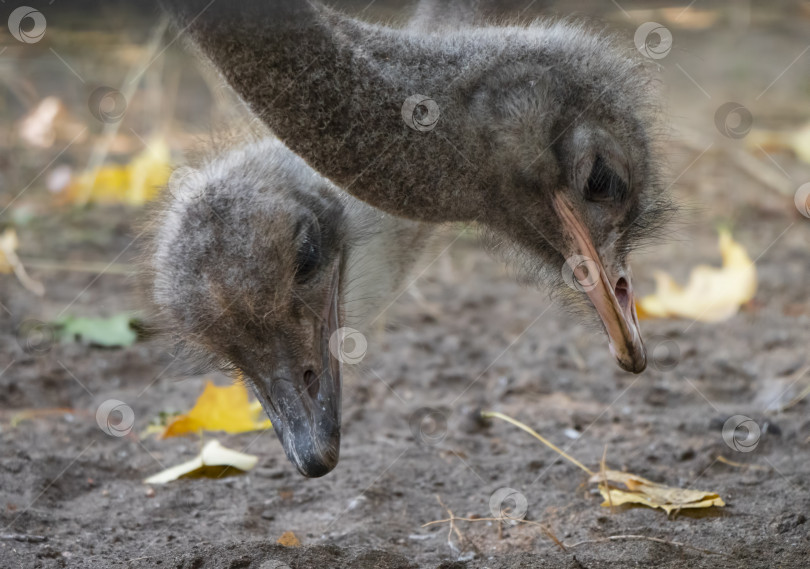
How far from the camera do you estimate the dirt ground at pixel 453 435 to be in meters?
2.84

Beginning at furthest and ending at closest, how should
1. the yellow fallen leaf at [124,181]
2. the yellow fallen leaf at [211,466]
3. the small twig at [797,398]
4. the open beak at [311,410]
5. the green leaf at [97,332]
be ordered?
the yellow fallen leaf at [124,181] < the green leaf at [97,332] < the small twig at [797,398] < the yellow fallen leaf at [211,466] < the open beak at [311,410]

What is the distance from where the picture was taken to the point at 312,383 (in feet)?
9.62

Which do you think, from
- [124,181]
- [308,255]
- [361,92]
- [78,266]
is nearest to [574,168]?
[361,92]

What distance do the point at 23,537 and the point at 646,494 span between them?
1.77 meters

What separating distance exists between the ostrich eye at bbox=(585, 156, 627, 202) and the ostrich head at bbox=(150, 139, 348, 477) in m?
0.80

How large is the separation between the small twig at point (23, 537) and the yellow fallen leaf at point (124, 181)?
3097mm

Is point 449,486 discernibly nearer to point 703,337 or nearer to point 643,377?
point 643,377

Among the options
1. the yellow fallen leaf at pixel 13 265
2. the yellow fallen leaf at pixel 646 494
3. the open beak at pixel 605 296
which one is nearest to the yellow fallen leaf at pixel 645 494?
the yellow fallen leaf at pixel 646 494

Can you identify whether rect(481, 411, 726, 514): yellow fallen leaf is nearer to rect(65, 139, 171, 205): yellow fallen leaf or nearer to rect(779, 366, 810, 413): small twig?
rect(779, 366, 810, 413): small twig

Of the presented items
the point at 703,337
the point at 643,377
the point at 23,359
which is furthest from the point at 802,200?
the point at 23,359

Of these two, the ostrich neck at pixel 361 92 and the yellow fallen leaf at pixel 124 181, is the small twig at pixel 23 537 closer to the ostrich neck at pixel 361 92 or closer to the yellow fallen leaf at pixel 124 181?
the ostrich neck at pixel 361 92

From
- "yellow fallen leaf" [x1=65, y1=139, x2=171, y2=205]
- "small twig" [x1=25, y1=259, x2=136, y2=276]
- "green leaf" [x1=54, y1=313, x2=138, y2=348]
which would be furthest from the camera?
"yellow fallen leaf" [x1=65, y1=139, x2=171, y2=205]

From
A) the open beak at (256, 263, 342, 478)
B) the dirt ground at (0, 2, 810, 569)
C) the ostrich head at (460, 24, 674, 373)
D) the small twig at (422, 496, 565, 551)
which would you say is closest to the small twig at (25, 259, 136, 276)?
the dirt ground at (0, 2, 810, 569)

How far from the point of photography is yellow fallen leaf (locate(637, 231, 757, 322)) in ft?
16.1
